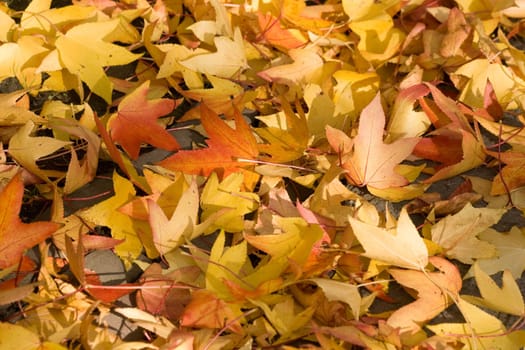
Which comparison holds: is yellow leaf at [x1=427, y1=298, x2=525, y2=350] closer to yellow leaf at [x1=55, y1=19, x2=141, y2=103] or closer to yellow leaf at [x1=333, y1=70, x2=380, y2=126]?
yellow leaf at [x1=333, y1=70, x2=380, y2=126]

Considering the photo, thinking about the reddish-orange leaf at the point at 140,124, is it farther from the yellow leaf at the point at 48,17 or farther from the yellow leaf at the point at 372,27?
the yellow leaf at the point at 372,27

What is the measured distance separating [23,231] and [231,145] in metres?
0.30

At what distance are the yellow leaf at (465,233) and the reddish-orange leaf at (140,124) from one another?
1.30ft

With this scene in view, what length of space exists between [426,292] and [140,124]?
47cm

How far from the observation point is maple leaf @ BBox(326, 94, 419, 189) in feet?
2.83

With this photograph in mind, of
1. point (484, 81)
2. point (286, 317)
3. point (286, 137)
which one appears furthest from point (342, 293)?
point (484, 81)

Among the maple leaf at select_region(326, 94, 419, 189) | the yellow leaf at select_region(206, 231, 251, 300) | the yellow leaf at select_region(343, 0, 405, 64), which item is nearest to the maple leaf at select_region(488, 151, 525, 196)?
the maple leaf at select_region(326, 94, 419, 189)

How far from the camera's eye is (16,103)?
1.00 metres

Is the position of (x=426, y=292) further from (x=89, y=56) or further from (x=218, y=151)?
(x=89, y=56)

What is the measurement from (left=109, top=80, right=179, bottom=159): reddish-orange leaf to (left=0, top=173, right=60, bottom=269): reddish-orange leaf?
20 cm

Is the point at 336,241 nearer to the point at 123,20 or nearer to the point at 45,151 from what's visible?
the point at 45,151

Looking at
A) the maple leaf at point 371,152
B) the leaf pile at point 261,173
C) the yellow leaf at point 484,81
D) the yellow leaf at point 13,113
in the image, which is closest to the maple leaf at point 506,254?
the leaf pile at point 261,173

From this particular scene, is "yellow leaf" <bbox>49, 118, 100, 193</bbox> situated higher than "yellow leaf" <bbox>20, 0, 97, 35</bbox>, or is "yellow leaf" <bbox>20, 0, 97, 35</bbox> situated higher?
"yellow leaf" <bbox>20, 0, 97, 35</bbox>

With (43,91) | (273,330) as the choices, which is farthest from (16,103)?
(273,330)
